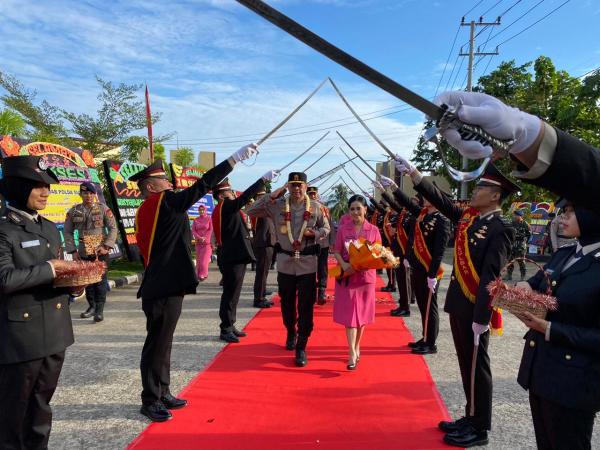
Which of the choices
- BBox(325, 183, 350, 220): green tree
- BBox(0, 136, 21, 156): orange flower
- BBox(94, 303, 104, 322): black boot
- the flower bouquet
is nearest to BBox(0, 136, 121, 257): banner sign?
BBox(0, 136, 21, 156): orange flower

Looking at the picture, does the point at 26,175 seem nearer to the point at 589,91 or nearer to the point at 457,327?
the point at 457,327

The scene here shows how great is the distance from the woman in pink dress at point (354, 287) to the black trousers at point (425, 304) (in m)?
0.92

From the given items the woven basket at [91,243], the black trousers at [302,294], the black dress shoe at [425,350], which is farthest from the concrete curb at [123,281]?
the black dress shoe at [425,350]

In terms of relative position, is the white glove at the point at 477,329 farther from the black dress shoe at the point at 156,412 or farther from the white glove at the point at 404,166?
the black dress shoe at the point at 156,412

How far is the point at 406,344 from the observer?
17.6ft

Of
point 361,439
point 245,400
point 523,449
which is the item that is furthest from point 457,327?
point 245,400

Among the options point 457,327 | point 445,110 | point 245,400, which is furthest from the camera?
point 245,400

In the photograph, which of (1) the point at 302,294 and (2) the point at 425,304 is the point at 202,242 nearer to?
(1) the point at 302,294

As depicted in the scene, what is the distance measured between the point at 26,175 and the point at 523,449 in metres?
3.75

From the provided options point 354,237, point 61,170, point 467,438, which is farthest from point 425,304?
point 61,170

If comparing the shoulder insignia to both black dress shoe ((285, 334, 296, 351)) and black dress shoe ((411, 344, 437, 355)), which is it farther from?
black dress shoe ((411, 344, 437, 355))

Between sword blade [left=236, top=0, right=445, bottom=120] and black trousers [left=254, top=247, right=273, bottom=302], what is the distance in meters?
6.51

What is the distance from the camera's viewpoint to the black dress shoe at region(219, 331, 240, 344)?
213 inches

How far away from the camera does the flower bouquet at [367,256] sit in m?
4.27
